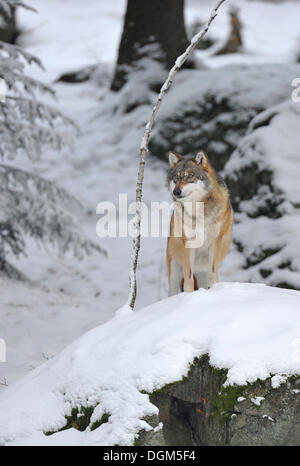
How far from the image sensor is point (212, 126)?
37.3 ft

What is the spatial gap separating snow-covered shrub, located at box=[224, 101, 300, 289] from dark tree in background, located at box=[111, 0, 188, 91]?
3.80m

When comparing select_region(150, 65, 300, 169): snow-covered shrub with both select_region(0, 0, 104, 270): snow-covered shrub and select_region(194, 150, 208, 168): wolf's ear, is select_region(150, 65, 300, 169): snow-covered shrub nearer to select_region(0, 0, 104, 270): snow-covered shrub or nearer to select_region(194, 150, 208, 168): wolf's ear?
select_region(0, 0, 104, 270): snow-covered shrub

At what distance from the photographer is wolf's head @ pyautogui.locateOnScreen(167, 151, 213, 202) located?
5.36 meters

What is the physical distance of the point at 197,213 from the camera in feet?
18.1

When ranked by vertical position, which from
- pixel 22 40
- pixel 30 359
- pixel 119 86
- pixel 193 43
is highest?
pixel 22 40

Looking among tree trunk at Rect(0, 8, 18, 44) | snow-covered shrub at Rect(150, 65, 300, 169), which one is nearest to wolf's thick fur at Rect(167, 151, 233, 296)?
snow-covered shrub at Rect(150, 65, 300, 169)

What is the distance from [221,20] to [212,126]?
15.5 m

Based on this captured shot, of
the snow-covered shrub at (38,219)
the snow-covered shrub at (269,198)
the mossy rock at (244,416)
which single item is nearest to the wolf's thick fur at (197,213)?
the snow-covered shrub at (269,198)

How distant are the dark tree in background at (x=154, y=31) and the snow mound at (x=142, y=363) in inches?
372

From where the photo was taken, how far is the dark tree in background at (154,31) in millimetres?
12312

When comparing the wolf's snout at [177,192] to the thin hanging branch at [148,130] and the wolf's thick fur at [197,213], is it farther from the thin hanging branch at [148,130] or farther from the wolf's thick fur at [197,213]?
the thin hanging branch at [148,130]

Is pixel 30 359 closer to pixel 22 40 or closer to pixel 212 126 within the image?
pixel 212 126

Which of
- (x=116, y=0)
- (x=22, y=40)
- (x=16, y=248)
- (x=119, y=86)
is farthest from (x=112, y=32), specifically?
(x=16, y=248)

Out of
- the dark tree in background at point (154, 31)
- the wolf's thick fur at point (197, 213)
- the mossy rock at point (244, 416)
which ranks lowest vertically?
the mossy rock at point (244, 416)
